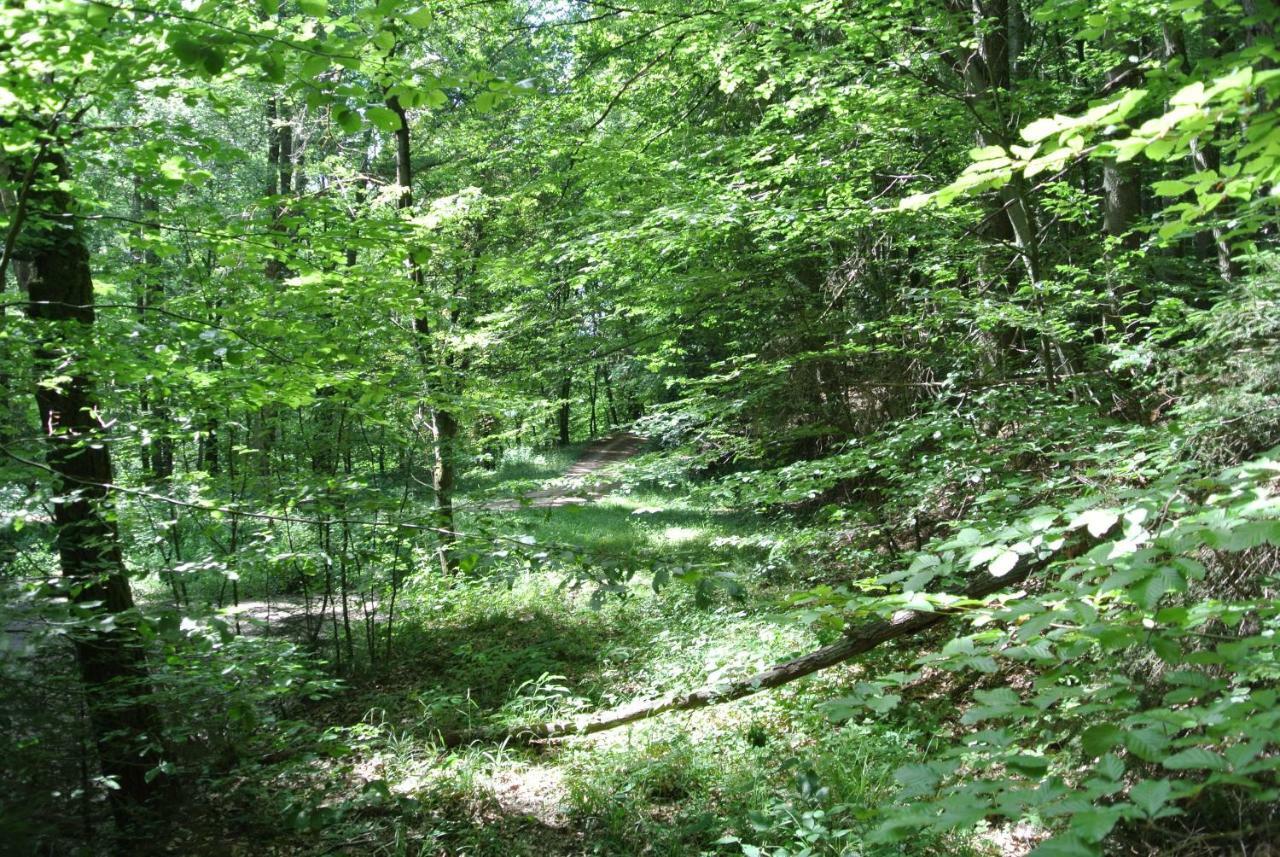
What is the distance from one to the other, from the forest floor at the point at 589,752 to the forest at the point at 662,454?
0.04 metres

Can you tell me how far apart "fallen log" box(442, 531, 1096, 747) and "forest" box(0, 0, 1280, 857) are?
0.16 ft

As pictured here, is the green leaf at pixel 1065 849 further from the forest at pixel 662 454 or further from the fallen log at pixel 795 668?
the fallen log at pixel 795 668

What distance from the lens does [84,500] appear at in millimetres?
3742

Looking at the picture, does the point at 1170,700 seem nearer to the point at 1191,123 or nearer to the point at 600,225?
the point at 1191,123

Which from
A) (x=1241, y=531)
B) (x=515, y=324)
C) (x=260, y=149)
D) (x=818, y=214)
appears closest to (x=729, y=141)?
(x=818, y=214)

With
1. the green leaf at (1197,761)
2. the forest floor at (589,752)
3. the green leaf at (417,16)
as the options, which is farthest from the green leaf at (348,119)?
the green leaf at (1197,761)

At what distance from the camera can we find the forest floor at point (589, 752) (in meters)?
4.08

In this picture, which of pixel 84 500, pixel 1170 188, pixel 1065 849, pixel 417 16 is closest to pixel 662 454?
pixel 84 500

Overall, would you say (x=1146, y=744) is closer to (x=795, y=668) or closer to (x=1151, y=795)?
(x=1151, y=795)

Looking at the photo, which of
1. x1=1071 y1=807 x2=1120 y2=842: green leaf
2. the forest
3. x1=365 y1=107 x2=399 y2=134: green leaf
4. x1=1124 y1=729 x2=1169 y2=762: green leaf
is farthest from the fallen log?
x1=365 y1=107 x2=399 y2=134: green leaf

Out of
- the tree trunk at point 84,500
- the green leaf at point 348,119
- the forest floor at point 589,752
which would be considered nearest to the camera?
A: the green leaf at point 348,119

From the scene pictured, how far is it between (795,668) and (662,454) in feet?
15.9

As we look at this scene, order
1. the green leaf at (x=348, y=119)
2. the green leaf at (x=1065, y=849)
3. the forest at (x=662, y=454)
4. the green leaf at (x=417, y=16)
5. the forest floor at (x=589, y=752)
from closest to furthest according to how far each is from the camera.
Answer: the green leaf at (x=1065, y=849)
the forest at (x=662, y=454)
the green leaf at (x=417, y=16)
the green leaf at (x=348, y=119)
the forest floor at (x=589, y=752)

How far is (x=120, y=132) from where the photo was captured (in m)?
4.06
